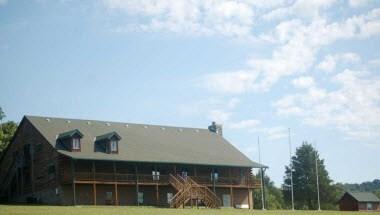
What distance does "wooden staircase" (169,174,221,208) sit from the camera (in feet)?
193

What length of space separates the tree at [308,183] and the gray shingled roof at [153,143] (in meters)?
26.0

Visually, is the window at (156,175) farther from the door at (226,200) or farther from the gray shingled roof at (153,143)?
the door at (226,200)

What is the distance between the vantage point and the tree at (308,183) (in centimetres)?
9431

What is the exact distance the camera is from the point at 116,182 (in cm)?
5772

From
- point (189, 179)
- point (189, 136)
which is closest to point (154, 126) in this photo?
point (189, 136)

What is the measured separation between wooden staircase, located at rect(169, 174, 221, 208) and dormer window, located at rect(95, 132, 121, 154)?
6.38 meters

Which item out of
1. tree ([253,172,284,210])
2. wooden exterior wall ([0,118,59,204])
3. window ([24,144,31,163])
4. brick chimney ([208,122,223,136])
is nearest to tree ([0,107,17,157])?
wooden exterior wall ([0,118,59,204])

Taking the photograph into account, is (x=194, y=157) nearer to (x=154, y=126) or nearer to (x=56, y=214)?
(x=154, y=126)

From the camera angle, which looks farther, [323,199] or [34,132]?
[323,199]

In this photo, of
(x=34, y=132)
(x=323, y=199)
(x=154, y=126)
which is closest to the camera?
(x=34, y=132)

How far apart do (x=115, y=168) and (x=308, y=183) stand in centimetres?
4497

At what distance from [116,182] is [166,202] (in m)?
6.91

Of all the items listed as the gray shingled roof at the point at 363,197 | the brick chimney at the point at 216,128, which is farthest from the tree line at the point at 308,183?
the brick chimney at the point at 216,128

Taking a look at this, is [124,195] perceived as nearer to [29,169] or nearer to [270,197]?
[29,169]
